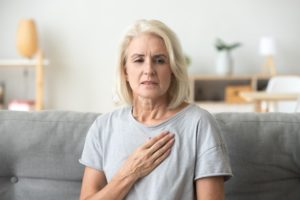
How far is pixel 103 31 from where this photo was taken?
4.88 metres

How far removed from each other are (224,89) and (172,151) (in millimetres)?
3877

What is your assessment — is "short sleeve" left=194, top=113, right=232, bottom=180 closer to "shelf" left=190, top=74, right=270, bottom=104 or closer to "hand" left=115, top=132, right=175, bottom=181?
"hand" left=115, top=132, right=175, bottom=181

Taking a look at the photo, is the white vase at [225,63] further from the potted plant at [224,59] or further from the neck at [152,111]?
the neck at [152,111]

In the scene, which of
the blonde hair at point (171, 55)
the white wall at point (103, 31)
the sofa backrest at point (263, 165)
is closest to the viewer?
the blonde hair at point (171, 55)

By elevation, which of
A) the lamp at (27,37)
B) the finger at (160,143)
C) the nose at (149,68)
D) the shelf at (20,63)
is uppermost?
the lamp at (27,37)

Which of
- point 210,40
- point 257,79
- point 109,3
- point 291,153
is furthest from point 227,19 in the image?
point 291,153

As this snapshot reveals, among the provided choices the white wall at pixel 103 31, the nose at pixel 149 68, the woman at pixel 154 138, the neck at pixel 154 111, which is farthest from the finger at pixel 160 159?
the white wall at pixel 103 31

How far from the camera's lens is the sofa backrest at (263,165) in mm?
1377

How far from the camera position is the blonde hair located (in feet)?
4.14

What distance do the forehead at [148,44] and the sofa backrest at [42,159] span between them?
34 centimetres

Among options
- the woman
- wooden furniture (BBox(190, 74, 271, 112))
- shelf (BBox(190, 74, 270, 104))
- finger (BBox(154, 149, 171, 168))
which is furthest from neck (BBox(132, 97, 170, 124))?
shelf (BBox(190, 74, 270, 104))

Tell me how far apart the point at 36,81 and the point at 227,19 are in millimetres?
2252

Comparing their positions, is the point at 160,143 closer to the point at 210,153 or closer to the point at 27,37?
the point at 210,153

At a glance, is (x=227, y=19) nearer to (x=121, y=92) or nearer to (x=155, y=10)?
(x=155, y=10)
